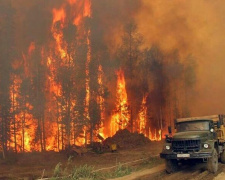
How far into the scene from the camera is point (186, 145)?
551 inches

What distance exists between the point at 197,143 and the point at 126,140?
20878 mm

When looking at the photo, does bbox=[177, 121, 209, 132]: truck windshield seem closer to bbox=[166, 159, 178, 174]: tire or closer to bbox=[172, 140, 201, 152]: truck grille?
bbox=[172, 140, 201, 152]: truck grille

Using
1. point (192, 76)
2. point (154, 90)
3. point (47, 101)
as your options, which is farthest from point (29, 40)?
point (192, 76)

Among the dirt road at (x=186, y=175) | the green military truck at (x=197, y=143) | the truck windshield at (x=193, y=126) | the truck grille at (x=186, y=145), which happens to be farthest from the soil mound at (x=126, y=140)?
the truck grille at (x=186, y=145)

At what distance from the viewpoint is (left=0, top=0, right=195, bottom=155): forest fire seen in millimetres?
31672

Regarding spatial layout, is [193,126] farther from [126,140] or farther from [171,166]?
[126,140]

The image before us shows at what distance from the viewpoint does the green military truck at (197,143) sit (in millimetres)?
13600

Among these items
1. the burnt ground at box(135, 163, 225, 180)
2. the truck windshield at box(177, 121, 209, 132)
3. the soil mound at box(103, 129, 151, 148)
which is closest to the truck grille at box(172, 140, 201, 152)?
the burnt ground at box(135, 163, 225, 180)

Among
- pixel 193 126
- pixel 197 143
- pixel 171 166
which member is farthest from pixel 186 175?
pixel 193 126

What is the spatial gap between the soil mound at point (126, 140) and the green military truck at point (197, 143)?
17139mm

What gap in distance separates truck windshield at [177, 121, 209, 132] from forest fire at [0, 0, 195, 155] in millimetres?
17098

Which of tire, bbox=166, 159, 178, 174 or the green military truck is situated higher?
the green military truck

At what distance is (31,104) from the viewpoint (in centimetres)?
3247

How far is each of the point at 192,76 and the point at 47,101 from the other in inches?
1143
